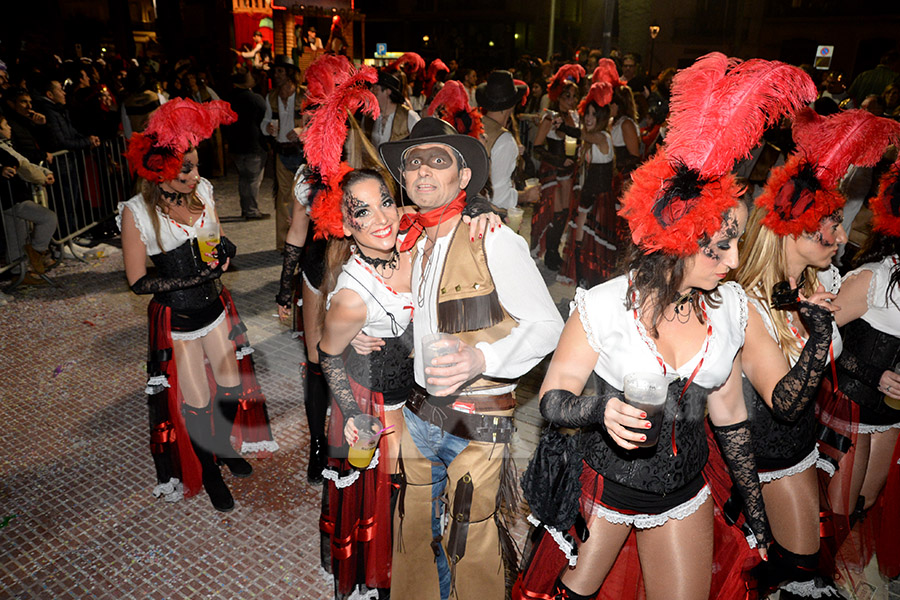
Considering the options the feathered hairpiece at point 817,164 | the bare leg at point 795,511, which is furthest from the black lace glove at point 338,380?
the feathered hairpiece at point 817,164

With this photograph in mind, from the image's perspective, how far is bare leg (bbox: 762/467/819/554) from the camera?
2656 mm

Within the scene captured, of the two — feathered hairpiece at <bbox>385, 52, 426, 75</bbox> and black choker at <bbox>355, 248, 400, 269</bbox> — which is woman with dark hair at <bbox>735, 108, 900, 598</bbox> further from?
feathered hairpiece at <bbox>385, 52, 426, 75</bbox>

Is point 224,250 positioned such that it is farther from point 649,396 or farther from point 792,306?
point 792,306

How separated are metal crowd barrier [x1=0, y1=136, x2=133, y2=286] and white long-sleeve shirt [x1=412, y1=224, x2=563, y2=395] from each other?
6471 mm

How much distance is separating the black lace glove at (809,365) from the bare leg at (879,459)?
135 centimetres

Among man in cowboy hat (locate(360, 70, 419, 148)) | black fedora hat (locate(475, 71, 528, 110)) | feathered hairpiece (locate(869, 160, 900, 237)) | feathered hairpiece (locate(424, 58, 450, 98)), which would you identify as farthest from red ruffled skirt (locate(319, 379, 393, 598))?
feathered hairpiece (locate(424, 58, 450, 98))

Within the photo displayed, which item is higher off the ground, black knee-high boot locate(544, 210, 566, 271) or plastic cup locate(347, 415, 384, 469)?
plastic cup locate(347, 415, 384, 469)

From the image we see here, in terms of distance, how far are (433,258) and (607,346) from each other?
0.86m

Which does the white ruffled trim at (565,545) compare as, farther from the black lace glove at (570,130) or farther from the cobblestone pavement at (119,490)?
the black lace glove at (570,130)

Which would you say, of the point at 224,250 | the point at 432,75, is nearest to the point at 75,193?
the point at 432,75

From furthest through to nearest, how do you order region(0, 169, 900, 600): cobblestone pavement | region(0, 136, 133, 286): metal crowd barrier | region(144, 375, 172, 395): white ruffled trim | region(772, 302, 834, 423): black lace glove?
region(0, 136, 133, 286): metal crowd barrier
region(144, 375, 172, 395): white ruffled trim
region(0, 169, 900, 600): cobblestone pavement
region(772, 302, 834, 423): black lace glove

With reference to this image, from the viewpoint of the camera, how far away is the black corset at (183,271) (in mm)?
3572

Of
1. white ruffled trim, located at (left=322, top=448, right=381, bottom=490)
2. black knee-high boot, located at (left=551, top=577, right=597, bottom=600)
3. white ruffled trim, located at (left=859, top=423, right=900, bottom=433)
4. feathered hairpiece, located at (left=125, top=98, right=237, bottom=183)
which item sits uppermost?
feathered hairpiece, located at (left=125, top=98, right=237, bottom=183)

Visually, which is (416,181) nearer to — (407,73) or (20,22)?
(407,73)
